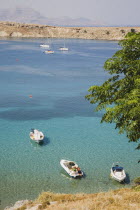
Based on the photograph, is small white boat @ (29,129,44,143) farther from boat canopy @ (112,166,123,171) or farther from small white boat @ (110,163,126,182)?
boat canopy @ (112,166,123,171)

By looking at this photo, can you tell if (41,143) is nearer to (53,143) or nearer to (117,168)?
(53,143)

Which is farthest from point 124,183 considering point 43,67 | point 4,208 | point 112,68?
point 43,67

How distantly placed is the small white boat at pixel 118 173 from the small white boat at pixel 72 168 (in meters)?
3.95

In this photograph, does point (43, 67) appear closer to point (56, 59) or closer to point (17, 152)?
point (56, 59)

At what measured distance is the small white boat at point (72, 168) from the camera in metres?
30.0

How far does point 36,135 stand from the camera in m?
38.4

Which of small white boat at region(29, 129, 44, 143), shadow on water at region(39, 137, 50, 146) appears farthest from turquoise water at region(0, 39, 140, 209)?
small white boat at region(29, 129, 44, 143)

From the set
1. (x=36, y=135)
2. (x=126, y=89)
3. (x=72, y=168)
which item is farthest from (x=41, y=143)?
(x=126, y=89)

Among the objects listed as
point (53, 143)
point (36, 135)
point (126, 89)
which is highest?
point (126, 89)

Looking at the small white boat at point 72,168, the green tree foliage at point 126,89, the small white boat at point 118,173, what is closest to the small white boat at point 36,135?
the small white boat at point 72,168

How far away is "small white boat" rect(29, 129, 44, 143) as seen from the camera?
37.7 meters

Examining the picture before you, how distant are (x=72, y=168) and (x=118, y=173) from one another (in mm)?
5581

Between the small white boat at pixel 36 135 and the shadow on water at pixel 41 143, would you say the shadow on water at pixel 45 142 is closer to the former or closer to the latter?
the shadow on water at pixel 41 143

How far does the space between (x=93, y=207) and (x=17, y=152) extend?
2079 centimetres
